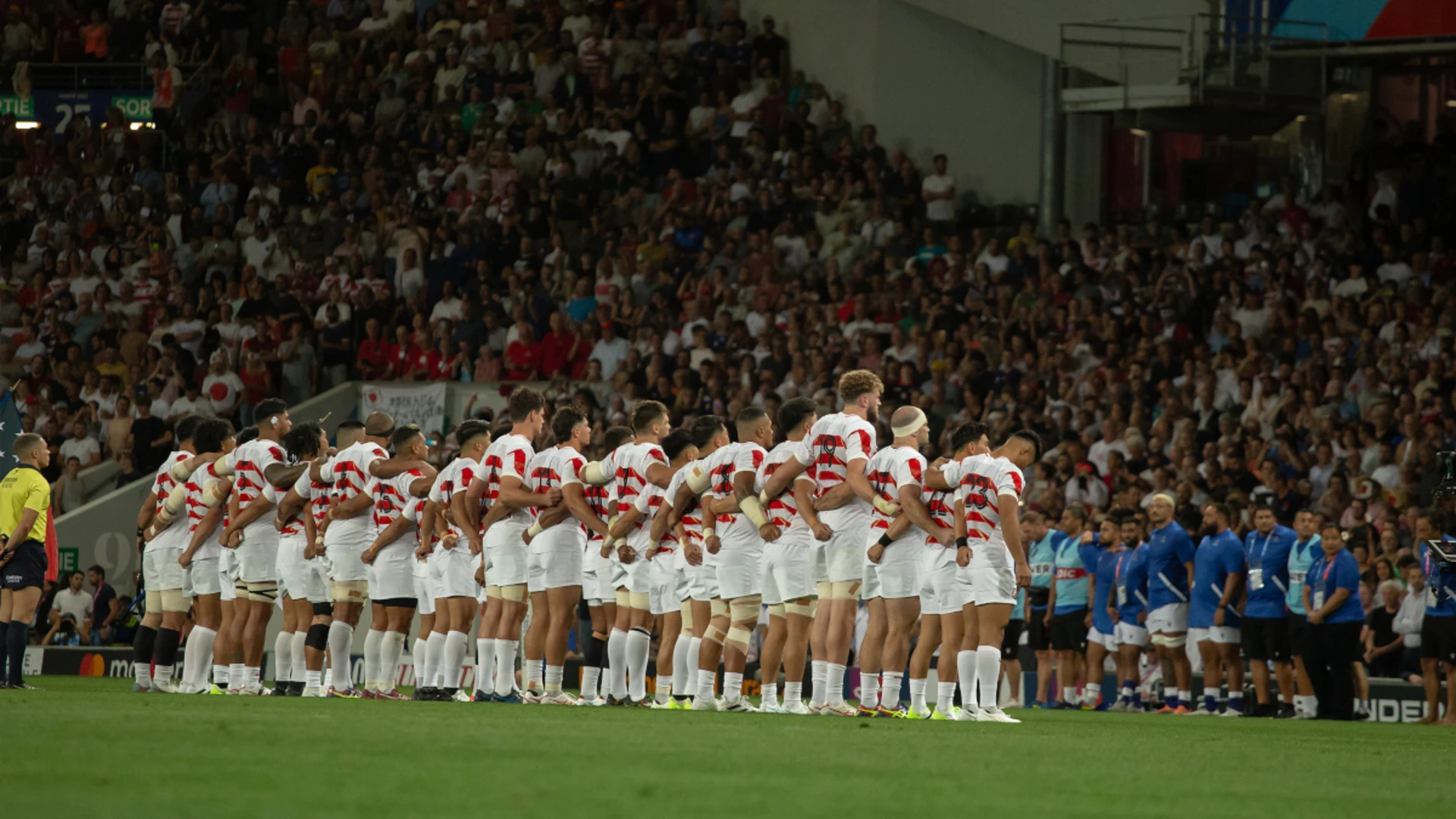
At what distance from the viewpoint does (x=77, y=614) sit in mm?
26359

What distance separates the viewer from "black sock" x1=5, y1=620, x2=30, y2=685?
Result: 1666 centimetres

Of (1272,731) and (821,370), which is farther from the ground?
(821,370)

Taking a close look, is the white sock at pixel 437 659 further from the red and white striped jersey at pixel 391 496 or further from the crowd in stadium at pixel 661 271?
the crowd in stadium at pixel 661 271

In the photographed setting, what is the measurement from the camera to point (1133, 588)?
67.3 ft

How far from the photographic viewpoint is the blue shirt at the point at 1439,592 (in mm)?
17422

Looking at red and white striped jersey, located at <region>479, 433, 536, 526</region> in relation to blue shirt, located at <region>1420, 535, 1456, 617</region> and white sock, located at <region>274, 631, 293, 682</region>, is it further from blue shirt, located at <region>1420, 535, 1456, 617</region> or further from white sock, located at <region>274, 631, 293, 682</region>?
blue shirt, located at <region>1420, 535, 1456, 617</region>

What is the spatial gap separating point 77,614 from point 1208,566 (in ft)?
50.1

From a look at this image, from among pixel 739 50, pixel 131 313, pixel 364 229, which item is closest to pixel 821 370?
pixel 739 50

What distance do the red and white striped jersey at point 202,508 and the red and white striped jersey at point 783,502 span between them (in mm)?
5103

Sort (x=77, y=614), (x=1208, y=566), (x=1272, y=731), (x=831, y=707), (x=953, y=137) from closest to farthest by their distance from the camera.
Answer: (x=831, y=707), (x=1272, y=731), (x=1208, y=566), (x=77, y=614), (x=953, y=137)

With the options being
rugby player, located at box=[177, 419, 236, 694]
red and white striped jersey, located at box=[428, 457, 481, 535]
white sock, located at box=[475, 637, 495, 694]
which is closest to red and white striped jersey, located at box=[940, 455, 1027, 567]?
red and white striped jersey, located at box=[428, 457, 481, 535]

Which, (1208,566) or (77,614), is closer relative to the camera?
(1208,566)

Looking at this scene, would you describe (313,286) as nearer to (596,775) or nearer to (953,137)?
(953,137)

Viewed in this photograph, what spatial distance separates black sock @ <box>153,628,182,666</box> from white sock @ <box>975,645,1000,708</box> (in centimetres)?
702
